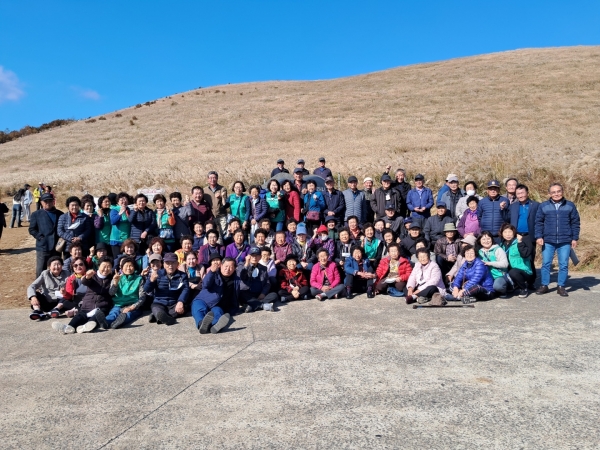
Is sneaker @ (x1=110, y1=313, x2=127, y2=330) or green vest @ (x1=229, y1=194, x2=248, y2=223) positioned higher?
green vest @ (x1=229, y1=194, x2=248, y2=223)

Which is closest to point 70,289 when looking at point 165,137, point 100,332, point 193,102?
point 100,332

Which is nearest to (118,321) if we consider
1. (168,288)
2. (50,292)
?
(168,288)

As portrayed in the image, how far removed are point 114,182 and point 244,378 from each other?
23.6 metres

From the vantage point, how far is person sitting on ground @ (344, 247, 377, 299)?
8.56 meters

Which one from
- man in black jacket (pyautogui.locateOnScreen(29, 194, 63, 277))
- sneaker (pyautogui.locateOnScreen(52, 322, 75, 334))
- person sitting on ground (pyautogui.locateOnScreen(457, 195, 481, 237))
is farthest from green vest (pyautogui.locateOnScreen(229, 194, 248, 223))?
person sitting on ground (pyautogui.locateOnScreen(457, 195, 481, 237))

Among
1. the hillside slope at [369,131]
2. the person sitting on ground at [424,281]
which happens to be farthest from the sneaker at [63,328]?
the hillside slope at [369,131]

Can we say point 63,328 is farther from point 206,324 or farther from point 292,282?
point 292,282

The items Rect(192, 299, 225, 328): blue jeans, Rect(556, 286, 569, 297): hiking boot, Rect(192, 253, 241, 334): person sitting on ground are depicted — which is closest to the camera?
Rect(192, 299, 225, 328): blue jeans

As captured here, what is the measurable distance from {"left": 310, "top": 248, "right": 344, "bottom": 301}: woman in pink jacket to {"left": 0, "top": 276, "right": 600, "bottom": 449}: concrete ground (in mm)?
1234

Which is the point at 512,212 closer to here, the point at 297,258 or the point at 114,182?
the point at 297,258

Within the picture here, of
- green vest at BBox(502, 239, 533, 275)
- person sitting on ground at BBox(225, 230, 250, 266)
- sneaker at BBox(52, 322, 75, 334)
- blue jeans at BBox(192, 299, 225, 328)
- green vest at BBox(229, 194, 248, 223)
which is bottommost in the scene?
sneaker at BBox(52, 322, 75, 334)

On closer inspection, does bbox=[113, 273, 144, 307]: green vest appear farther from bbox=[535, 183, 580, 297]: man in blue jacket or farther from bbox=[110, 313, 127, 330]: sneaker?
bbox=[535, 183, 580, 297]: man in blue jacket

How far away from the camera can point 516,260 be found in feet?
27.2

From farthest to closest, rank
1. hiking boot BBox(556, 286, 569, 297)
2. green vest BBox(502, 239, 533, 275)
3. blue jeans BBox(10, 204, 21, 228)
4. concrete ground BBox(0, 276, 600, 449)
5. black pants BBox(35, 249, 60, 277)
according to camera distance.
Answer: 1. blue jeans BBox(10, 204, 21, 228)
2. black pants BBox(35, 249, 60, 277)
3. green vest BBox(502, 239, 533, 275)
4. hiking boot BBox(556, 286, 569, 297)
5. concrete ground BBox(0, 276, 600, 449)
